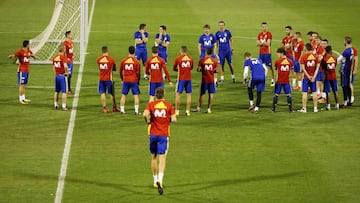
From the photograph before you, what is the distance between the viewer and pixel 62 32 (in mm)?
37844

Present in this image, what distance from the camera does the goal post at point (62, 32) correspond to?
36.1 m

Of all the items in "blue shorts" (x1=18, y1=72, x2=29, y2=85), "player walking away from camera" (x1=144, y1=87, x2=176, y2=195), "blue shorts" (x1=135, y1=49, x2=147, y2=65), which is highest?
"blue shorts" (x1=135, y1=49, x2=147, y2=65)

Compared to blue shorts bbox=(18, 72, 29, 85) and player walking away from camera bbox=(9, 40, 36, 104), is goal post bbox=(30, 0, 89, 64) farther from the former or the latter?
blue shorts bbox=(18, 72, 29, 85)

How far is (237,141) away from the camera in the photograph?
24.0 m

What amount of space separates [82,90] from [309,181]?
495 inches

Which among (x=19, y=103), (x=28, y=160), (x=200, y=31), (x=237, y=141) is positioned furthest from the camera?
(x=200, y=31)

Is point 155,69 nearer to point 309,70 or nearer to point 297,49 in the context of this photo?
point 309,70

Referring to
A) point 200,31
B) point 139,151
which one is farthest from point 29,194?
point 200,31

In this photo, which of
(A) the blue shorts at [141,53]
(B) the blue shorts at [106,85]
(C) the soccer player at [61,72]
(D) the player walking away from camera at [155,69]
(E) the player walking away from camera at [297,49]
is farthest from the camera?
(A) the blue shorts at [141,53]

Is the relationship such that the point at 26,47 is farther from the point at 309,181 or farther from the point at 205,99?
the point at 309,181

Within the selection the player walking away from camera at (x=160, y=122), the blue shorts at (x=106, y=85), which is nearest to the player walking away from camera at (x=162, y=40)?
the blue shorts at (x=106, y=85)

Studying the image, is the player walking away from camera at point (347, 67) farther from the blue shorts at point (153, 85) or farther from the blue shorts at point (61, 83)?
the blue shorts at point (61, 83)

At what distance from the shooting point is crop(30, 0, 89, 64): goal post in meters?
36.1

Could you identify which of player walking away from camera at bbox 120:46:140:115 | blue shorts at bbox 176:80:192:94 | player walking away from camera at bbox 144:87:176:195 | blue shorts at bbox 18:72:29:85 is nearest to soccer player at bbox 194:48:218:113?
blue shorts at bbox 176:80:192:94
